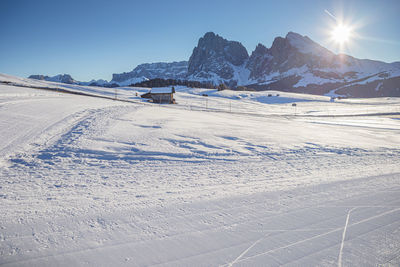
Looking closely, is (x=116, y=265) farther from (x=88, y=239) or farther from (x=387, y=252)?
(x=387, y=252)

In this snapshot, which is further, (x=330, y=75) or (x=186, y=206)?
(x=330, y=75)

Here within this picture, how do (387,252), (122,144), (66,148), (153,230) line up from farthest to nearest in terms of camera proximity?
1. (122,144)
2. (66,148)
3. (153,230)
4. (387,252)

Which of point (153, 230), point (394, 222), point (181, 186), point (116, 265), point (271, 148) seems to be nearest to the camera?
point (116, 265)

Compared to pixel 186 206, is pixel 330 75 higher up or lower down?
higher up

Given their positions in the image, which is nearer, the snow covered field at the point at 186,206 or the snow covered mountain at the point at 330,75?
the snow covered field at the point at 186,206

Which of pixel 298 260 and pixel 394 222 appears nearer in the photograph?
pixel 298 260

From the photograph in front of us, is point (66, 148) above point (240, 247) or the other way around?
above

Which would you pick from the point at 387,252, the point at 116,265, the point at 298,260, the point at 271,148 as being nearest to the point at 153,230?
the point at 116,265

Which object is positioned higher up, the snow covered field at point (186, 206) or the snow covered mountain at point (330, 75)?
the snow covered mountain at point (330, 75)

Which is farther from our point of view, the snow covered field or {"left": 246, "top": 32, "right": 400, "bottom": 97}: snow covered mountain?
{"left": 246, "top": 32, "right": 400, "bottom": 97}: snow covered mountain

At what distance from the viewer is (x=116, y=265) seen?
1.74m

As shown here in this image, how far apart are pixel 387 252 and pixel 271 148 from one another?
3.86m

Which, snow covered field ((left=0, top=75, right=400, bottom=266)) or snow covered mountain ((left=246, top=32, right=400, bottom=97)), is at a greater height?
snow covered mountain ((left=246, top=32, right=400, bottom=97))

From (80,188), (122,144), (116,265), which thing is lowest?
(116,265)
